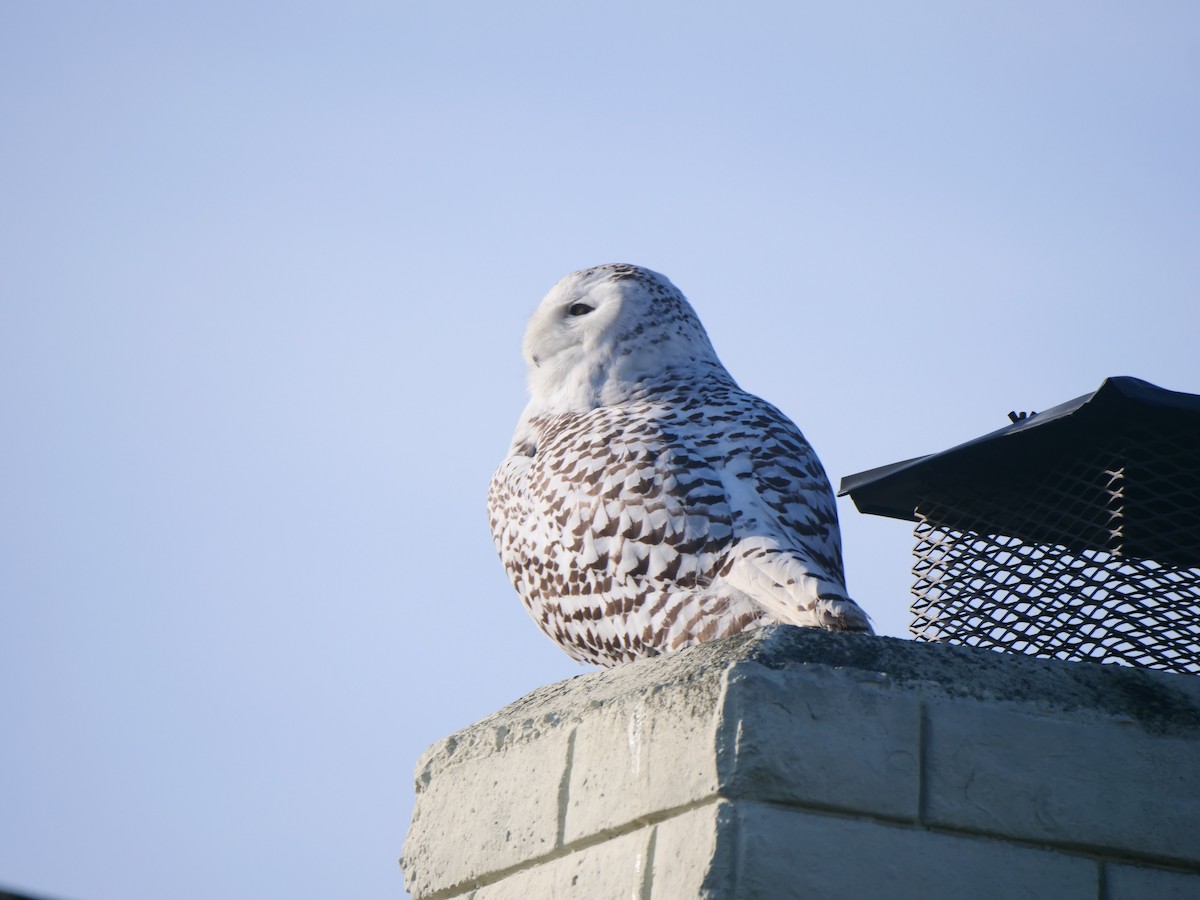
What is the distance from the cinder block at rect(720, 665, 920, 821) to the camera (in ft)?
7.29

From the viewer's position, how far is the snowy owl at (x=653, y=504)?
10.2 feet

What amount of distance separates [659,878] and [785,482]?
4.74 feet

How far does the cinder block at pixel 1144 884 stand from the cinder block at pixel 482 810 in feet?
3.02

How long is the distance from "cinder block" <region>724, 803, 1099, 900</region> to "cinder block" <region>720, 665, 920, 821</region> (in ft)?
0.11

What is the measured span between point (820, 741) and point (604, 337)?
2163mm

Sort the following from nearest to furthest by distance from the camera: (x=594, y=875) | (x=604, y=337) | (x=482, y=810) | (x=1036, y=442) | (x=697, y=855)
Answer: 1. (x=697, y=855)
2. (x=594, y=875)
3. (x=482, y=810)
4. (x=1036, y=442)
5. (x=604, y=337)

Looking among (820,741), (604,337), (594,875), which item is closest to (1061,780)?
(820,741)

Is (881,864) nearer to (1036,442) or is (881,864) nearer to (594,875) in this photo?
(594,875)

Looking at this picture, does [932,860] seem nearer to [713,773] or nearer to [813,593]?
[713,773]

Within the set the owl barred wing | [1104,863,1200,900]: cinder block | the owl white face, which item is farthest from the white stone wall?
the owl white face

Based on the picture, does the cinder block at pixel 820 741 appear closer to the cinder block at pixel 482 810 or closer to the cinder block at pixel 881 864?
the cinder block at pixel 881 864

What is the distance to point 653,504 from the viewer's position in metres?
3.39

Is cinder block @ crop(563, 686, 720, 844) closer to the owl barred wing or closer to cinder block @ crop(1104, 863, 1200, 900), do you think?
the owl barred wing

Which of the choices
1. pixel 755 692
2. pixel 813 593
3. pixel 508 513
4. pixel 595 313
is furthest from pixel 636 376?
pixel 755 692
